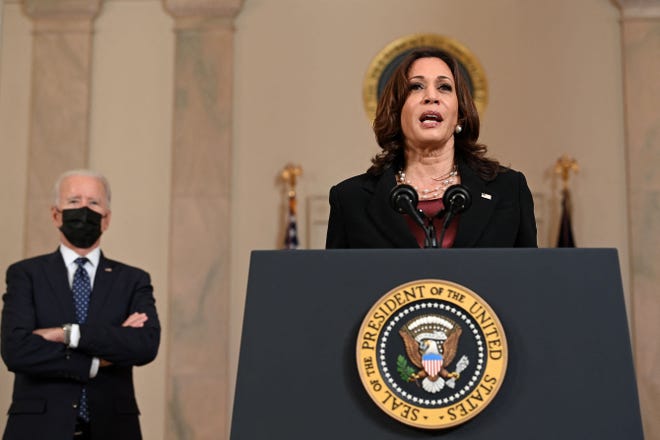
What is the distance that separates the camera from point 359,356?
1698 millimetres

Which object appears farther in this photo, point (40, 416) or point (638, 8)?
point (638, 8)

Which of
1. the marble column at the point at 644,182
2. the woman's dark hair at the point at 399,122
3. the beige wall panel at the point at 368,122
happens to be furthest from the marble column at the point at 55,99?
the woman's dark hair at the point at 399,122

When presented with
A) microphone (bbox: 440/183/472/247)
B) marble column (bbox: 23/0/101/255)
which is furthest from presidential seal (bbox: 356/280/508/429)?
marble column (bbox: 23/0/101/255)

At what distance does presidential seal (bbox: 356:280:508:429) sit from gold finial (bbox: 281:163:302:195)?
21.6 feet

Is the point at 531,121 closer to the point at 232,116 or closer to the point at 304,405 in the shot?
the point at 232,116

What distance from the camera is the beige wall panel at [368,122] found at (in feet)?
27.0

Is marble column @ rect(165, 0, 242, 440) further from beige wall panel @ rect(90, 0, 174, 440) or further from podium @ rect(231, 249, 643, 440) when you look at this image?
podium @ rect(231, 249, 643, 440)

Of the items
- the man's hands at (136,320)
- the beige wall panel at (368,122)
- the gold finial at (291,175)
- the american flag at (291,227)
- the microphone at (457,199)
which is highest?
the beige wall panel at (368,122)

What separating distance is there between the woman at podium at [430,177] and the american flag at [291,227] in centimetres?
546

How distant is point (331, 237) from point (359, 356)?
2.84 feet

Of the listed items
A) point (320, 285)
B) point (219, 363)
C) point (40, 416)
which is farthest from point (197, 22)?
point (320, 285)

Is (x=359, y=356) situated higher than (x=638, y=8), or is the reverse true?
(x=638, y=8)

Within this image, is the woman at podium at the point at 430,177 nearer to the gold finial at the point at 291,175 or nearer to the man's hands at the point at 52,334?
the man's hands at the point at 52,334

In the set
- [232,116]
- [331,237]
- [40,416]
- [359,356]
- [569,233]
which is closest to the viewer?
[359,356]
